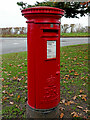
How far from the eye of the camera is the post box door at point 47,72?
92.7 inches

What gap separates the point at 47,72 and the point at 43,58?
0.74 ft

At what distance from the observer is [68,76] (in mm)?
4840

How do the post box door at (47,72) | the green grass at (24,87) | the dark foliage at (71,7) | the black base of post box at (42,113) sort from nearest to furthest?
the post box door at (47,72), the black base of post box at (42,113), the green grass at (24,87), the dark foliage at (71,7)

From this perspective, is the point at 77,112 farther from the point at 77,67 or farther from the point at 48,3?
the point at 48,3

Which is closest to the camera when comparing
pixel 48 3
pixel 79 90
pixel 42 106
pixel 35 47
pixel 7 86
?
pixel 35 47

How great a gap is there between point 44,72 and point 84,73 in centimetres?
302

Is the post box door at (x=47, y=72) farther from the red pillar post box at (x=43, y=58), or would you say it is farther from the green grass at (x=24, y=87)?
the green grass at (x=24, y=87)

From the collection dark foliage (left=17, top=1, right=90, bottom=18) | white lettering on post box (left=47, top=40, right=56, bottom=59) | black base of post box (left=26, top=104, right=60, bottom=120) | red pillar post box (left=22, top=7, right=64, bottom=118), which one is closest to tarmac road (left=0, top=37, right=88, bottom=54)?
dark foliage (left=17, top=1, right=90, bottom=18)

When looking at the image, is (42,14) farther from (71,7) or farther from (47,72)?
(71,7)

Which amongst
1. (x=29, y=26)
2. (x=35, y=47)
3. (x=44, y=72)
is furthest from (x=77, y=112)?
(x=29, y=26)

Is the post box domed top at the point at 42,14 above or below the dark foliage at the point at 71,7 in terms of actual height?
below

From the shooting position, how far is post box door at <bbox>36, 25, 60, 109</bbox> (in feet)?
7.72

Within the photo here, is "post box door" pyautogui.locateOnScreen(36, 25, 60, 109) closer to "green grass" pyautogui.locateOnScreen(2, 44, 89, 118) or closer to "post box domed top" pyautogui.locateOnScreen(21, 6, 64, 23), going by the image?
"post box domed top" pyautogui.locateOnScreen(21, 6, 64, 23)

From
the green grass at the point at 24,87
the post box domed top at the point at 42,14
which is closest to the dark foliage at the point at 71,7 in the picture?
the green grass at the point at 24,87
